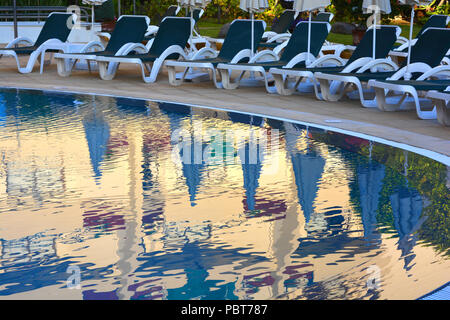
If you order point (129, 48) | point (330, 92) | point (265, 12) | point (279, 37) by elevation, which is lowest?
point (330, 92)

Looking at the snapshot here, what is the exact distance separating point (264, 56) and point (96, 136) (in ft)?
15.4

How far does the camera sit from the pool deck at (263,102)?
298 inches

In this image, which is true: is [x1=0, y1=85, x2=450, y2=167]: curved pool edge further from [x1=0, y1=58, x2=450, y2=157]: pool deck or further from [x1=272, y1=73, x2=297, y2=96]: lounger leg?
[x1=272, y1=73, x2=297, y2=96]: lounger leg

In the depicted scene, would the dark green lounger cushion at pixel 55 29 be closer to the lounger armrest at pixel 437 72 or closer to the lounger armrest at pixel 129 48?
the lounger armrest at pixel 129 48

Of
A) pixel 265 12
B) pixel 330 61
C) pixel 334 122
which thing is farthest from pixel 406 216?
pixel 265 12

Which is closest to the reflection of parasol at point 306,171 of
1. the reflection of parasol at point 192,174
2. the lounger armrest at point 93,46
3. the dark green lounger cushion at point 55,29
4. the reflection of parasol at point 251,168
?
the reflection of parasol at point 251,168

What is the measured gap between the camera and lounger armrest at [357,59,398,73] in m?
9.84

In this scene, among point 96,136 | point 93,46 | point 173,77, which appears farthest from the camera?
point 93,46

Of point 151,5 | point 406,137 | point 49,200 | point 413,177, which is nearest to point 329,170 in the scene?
point 413,177

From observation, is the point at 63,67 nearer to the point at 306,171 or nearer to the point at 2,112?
the point at 2,112

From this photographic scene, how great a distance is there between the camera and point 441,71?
905 centimetres

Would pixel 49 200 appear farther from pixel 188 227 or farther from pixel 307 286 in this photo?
pixel 307 286

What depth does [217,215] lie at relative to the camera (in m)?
4.65

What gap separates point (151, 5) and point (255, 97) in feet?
47.9
